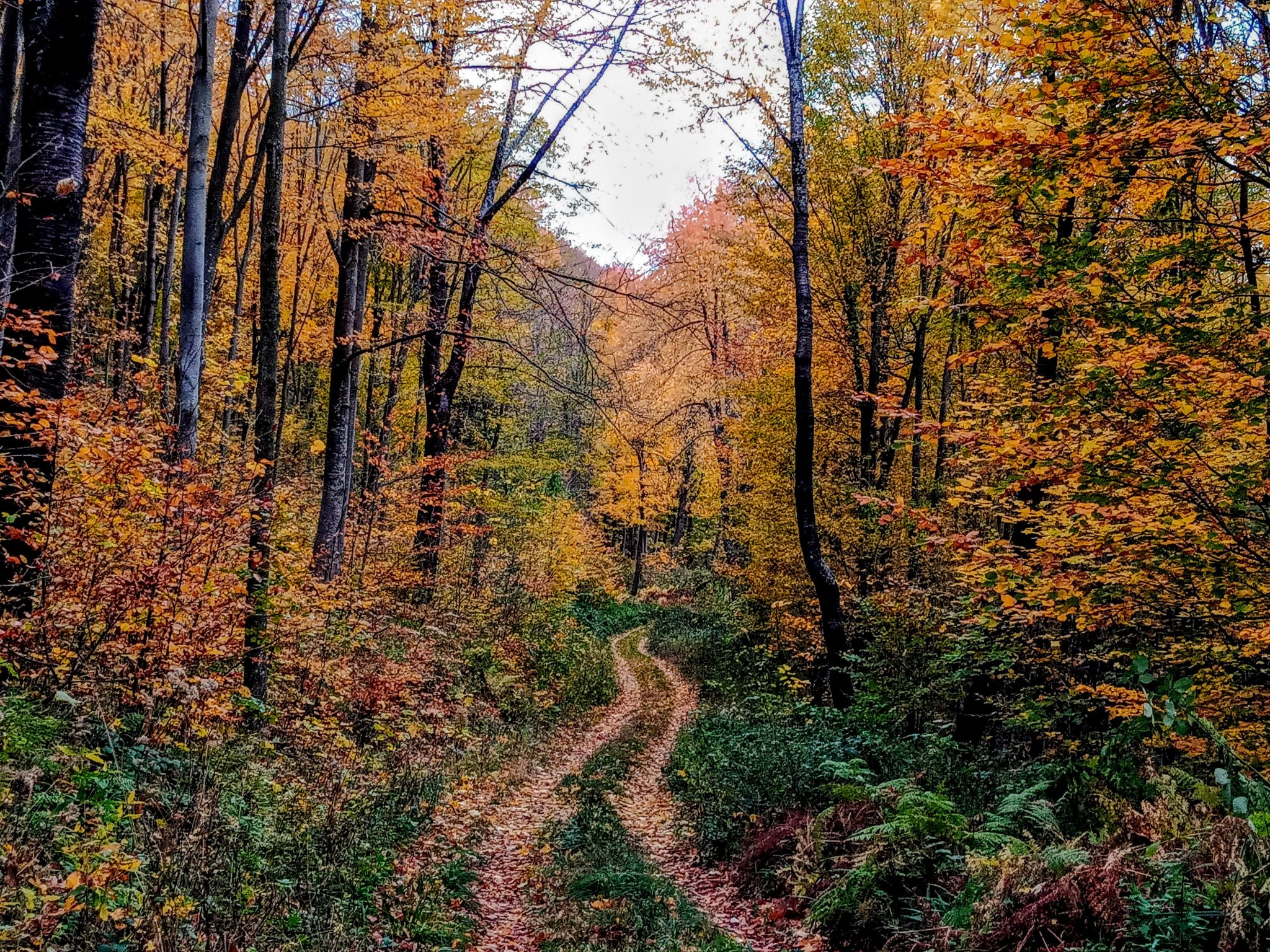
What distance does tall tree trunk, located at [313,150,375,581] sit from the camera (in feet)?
31.2

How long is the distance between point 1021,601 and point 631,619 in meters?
24.1

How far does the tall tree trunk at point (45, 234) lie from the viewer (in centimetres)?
511

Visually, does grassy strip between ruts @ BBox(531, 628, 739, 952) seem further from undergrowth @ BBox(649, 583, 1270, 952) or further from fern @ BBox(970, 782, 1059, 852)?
fern @ BBox(970, 782, 1059, 852)

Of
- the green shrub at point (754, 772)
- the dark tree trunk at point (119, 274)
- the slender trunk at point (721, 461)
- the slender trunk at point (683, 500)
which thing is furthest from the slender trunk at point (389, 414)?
the slender trunk at point (683, 500)

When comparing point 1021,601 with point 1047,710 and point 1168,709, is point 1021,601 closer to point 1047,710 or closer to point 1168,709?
point 1047,710

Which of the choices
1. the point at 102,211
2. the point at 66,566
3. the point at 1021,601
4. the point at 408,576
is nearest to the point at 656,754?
the point at 408,576

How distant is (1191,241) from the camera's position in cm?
546

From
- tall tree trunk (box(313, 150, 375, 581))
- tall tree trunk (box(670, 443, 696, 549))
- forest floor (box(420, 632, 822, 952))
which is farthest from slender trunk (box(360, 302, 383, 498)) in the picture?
tall tree trunk (box(670, 443, 696, 549))

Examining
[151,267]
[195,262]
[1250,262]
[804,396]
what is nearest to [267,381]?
[195,262]

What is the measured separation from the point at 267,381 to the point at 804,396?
22.3 ft

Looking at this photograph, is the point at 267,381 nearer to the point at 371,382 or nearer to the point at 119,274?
the point at 371,382

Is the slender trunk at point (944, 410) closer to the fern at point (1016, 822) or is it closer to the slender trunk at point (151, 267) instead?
the fern at point (1016, 822)

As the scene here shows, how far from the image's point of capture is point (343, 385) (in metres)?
9.72

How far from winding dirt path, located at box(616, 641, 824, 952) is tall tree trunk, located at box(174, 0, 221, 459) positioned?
6648mm
